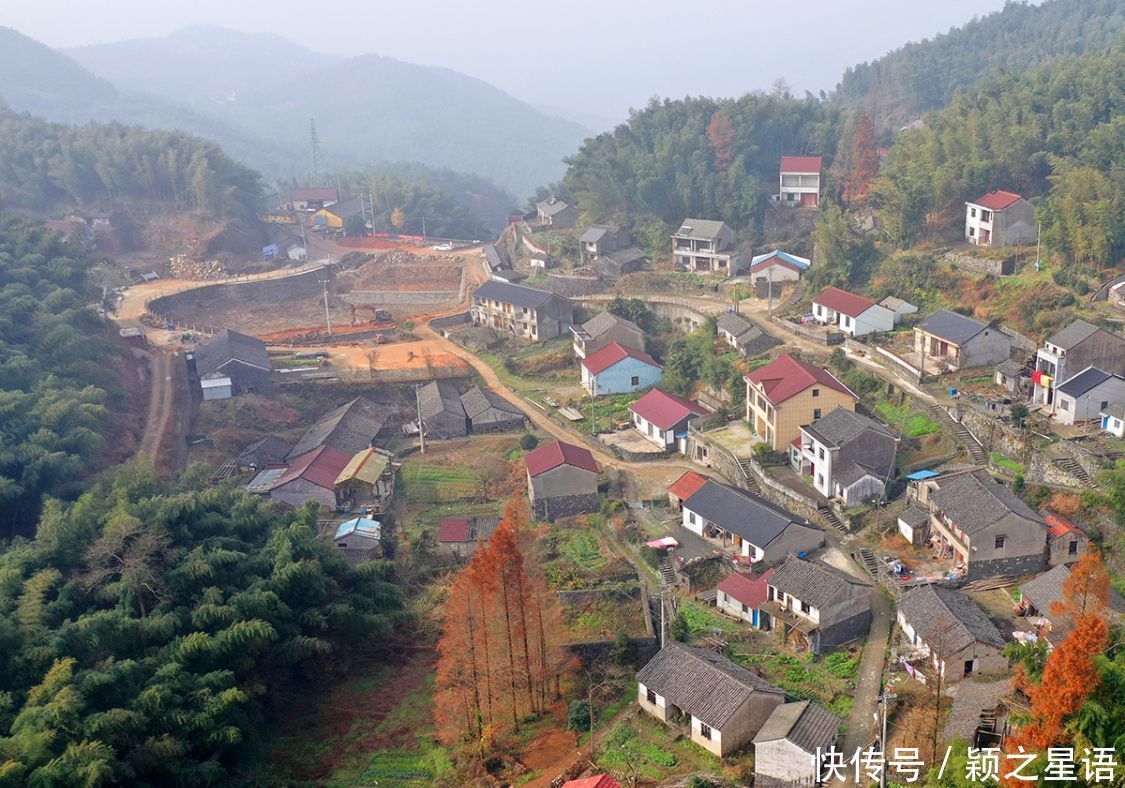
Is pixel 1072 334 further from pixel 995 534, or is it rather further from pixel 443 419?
pixel 443 419

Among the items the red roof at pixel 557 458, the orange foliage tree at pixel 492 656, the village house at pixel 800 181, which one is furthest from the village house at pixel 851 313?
the orange foliage tree at pixel 492 656

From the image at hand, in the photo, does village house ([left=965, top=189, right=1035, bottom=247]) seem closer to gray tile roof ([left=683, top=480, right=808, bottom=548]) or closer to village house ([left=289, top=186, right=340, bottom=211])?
gray tile roof ([left=683, top=480, right=808, bottom=548])

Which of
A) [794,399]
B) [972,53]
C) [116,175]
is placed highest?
[972,53]

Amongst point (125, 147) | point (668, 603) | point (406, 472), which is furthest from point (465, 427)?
point (125, 147)

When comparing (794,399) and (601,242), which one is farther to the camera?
(601,242)

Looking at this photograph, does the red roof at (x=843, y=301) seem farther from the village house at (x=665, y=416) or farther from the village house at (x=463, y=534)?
the village house at (x=463, y=534)

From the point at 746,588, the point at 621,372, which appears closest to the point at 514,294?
the point at 621,372

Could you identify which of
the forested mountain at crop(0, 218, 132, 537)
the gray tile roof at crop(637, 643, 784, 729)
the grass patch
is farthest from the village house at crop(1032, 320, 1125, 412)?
the forested mountain at crop(0, 218, 132, 537)
